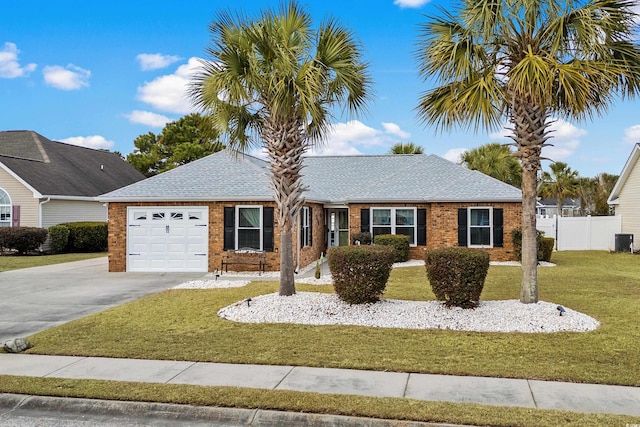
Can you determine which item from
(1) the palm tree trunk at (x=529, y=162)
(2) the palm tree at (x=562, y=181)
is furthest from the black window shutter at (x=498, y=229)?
(2) the palm tree at (x=562, y=181)

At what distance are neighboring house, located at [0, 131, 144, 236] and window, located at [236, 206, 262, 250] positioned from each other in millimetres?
9277

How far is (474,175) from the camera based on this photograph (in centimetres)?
2114

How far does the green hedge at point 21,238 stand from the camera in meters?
24.0

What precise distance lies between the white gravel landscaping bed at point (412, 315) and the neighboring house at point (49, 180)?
15.7 metres

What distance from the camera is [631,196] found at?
2581 centimetres

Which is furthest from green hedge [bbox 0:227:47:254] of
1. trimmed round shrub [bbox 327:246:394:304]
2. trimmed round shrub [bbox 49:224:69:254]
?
trimmed round shrub [bbox 327:246:394:304]

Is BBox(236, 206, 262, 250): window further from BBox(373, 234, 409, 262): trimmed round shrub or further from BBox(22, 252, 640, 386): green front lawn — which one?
BBox(22, 252, 640, 386): green front lawn

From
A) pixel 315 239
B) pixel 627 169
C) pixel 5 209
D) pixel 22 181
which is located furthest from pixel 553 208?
pixel 5 209

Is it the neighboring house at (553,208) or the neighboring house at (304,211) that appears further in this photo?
the neighboring house at (553,208)

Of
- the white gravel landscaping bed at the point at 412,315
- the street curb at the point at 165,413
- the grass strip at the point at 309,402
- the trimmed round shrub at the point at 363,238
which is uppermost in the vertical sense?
the trimmed round shrub at the point at 363,238

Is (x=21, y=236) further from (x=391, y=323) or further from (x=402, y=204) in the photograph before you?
(x=391, y=323)

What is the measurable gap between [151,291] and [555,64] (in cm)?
1034

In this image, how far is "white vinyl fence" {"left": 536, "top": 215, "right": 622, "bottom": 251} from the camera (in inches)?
1052

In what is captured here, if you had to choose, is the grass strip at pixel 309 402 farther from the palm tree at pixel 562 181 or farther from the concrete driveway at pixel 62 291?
the palm tree at pixel 562 181
